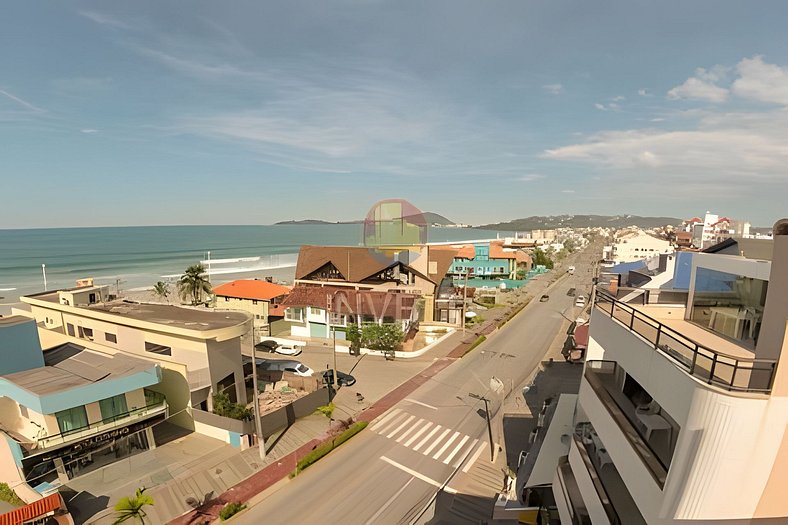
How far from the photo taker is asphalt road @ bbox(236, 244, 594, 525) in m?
15.7

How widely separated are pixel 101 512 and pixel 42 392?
5.56 m

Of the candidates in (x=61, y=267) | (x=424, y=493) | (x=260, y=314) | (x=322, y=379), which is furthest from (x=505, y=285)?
(x=61, y=267)

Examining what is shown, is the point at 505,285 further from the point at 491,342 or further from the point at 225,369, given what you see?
the point at 225,369

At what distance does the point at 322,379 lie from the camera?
27.5 m

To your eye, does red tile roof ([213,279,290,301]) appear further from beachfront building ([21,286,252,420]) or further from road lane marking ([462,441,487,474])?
road lane marking ([462,441,487,474])

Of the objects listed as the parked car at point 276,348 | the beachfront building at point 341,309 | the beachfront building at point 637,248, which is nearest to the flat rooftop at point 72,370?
the parked car at point 276,348

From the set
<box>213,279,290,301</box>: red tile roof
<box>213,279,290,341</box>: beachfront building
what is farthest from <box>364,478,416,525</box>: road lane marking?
<box>213,279,290,301</box>: red tile roof

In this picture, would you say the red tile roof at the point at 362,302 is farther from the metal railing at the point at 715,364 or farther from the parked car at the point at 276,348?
the metal railing at the point at 715,364

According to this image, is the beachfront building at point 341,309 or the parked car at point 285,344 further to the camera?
the beachfront building at point 341,309

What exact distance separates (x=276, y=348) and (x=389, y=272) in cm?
1396

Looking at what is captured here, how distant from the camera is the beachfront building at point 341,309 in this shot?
35.2m

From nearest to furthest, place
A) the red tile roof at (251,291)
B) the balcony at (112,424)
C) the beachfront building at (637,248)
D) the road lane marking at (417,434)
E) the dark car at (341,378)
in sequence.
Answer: the balcony at (112,424), the road lane marking at (417,434), the dark car at (341,378), the red tile roof at (251,291), the beachfront building at (637,248)

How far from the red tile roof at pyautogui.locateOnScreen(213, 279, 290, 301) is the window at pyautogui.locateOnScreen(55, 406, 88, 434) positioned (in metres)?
24.5

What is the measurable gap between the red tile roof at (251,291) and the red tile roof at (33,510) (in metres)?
28.1
